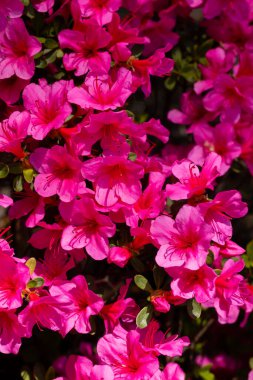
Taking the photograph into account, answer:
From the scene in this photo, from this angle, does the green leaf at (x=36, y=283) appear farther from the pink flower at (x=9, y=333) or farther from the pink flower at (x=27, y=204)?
the pink flower at (x=27, y=204)

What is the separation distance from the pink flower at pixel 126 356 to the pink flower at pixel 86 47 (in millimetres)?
699

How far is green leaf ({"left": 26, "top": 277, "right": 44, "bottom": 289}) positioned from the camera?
1.70 metres

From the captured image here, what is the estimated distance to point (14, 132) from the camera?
1.76m

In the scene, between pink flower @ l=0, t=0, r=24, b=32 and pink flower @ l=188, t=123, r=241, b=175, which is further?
pink flower @ l=188, t=123, r=241, b=175

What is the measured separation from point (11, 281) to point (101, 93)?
20.8 inches

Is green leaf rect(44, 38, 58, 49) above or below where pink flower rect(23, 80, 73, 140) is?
above

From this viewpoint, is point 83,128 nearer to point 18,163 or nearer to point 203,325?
point 18,163

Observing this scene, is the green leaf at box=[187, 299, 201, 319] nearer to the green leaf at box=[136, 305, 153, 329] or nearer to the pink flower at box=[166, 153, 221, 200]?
the green leaf at box=[136, 305, 153, 329]

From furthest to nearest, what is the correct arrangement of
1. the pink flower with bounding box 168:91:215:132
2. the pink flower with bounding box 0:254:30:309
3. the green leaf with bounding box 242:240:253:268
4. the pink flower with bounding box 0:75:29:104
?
the pink flower with bounding box 168:91:215:132 < the green leaf with bounding box 242:240:253:268 < the pink flower with bounding box 0:75:29:104 < the pink flower with bounding box 0:254:30:309

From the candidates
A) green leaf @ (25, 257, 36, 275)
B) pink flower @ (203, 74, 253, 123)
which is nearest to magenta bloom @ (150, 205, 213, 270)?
green leaf @ (25, 257, 36, 275)

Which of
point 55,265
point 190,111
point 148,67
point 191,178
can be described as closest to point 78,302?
point 55,265

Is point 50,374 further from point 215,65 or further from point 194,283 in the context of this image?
point 215,65

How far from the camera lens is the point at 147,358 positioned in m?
1.68

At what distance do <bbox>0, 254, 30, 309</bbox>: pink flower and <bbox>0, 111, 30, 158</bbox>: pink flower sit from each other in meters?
0.29
